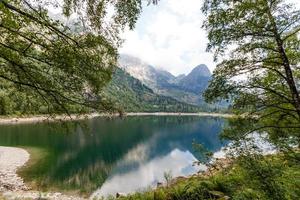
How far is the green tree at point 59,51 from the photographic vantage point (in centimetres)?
640

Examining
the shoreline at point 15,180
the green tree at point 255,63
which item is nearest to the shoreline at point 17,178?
the shoreline at point 15,180

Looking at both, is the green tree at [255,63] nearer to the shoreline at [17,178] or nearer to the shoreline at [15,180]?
the shoreline at [17,178]

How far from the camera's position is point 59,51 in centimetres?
655

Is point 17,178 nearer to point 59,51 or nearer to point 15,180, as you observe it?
point 15,180

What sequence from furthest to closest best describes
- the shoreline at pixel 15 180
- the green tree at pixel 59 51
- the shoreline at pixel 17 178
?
the shoreline at pixel 15 180 → the shoreline at pixel 17 178 → the green tree at pixel 59 51

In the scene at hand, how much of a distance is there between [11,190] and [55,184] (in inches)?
216

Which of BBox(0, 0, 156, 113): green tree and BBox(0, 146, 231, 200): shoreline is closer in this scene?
BBox(0, 0, 156, 113): green tree

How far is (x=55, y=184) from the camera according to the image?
32188mm

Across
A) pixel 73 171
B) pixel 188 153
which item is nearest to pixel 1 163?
pixel 73 171

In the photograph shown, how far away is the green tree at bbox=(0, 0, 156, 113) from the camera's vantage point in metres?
6.40

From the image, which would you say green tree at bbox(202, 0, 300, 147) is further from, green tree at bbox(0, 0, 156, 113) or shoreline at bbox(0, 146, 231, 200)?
shoreline at bbox(0, 146, 231, 200)

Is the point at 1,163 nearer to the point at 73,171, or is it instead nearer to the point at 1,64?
the point at 73,171

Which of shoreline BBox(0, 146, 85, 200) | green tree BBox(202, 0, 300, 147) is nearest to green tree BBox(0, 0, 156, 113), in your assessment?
green tree BBox(202, 0, 300, 147)

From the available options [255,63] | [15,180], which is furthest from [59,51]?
[15,180]
